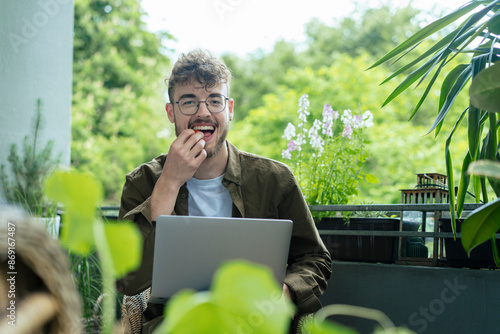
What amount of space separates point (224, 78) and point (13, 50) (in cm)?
158

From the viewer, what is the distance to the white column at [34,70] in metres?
2.85

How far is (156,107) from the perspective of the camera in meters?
11.7

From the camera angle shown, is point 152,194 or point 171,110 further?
point 171,110

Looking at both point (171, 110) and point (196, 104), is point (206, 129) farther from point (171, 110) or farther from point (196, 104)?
point (171, 110)

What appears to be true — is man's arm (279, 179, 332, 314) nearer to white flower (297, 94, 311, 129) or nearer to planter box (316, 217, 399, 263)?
planter box (316, 217, 399, 263)

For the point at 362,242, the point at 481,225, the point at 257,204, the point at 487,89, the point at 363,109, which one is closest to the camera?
the point at 487,89

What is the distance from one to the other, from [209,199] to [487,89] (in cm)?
138

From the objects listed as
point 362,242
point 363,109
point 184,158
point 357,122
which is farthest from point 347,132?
point 363,109

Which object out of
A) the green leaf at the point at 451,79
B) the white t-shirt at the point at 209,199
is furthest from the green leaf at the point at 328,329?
the white t-shirt at the point at 209,199

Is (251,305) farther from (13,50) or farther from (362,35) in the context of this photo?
(362,35)

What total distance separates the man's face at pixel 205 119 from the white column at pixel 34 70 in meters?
1.40

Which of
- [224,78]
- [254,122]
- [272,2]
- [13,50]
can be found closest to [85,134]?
[254,122]

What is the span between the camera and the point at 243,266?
144 millimetres

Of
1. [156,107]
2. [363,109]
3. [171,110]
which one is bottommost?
[171,110]
